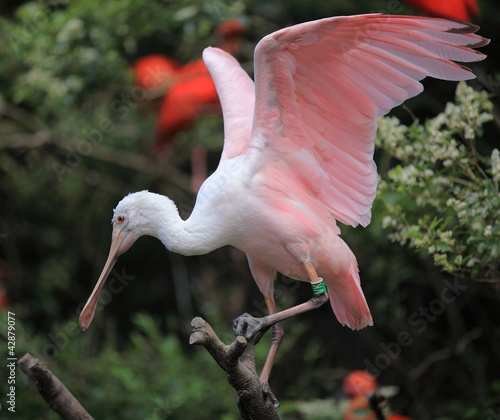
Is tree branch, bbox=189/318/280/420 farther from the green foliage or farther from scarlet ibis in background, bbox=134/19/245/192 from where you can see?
scarlet ibis in background, bbox=134/19/245/192

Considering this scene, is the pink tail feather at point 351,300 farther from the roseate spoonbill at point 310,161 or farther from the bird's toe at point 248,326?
the bird's toe at point 248,326

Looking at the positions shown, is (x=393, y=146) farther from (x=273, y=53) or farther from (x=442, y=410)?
(x=442, y=410)

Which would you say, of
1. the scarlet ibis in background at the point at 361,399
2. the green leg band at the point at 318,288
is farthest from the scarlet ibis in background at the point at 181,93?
the green leg band at the point at 318,288

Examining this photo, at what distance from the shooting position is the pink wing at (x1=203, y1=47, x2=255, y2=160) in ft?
12.3

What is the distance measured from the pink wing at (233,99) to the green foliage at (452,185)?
0.57 meters

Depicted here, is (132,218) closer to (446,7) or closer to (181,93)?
(446,7)

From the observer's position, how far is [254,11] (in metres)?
5.70

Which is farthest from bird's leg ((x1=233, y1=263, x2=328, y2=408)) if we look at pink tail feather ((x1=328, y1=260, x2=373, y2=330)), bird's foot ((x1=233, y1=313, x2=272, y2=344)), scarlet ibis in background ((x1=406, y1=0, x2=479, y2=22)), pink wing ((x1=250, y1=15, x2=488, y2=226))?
scarlet ibis in background ((x1=406, y1=0, x2=479, y2=22))

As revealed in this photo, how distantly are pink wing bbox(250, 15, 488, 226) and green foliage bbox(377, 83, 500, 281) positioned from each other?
24 centimetres

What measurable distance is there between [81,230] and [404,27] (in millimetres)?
4014

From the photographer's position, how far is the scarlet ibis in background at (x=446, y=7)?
429cm

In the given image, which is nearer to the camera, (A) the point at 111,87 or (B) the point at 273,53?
(B) the point at 273,53

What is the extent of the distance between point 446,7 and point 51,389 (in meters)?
2.55

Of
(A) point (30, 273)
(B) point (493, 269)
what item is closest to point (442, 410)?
(B) point (493, 269)
